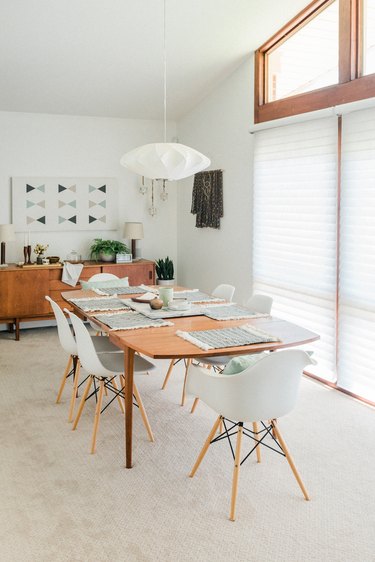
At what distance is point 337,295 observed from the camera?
13.8 ft

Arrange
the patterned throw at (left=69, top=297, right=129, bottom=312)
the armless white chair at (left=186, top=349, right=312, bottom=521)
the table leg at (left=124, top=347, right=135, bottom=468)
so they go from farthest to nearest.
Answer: the patterned throw at (left=69, top=297, right=129, bottom=312), the table leg at (left=124, top=347, right=135, bottom=468), the armless white chair at (left=186, top=349, right=312, bottom=521)

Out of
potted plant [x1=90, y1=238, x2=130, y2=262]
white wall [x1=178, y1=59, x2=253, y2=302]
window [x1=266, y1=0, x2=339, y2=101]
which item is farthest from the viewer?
potted plant [x1=90, y1=238, x2=130, y2=262]

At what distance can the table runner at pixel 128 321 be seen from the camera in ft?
10.5

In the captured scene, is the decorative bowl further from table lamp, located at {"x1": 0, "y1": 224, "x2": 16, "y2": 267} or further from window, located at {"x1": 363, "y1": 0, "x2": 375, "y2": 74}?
table lamp, located at {"x1": 0, "y1": 224, "x2": 16, "y2": 267}

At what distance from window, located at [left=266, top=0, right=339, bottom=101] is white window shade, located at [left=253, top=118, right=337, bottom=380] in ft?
1.14

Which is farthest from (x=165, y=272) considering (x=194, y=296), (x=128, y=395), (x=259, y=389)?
(x=259, y=389)

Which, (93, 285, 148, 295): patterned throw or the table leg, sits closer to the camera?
the table leg

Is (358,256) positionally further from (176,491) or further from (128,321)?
(176,491)

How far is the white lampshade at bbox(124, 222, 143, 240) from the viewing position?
253 inches

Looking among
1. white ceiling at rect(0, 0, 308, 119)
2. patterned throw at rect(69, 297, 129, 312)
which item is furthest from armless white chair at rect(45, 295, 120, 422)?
white ceiling at rect(0, 0, 308, 119)

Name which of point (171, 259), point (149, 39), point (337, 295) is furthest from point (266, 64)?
point (171, 259)

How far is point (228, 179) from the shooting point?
18.8ft

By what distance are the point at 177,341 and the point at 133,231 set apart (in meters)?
3.68

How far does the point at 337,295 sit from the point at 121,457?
2.02 m
